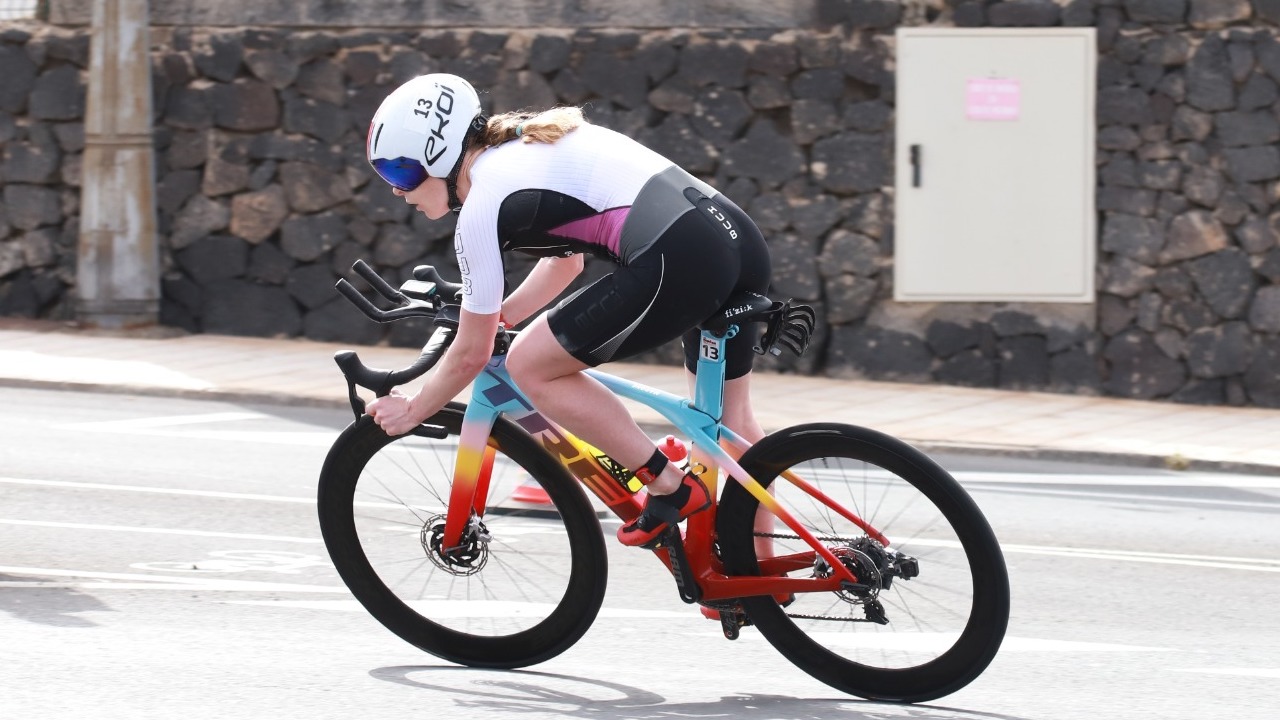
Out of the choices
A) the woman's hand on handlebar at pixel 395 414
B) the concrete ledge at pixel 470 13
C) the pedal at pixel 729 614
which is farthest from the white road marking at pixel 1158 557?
the concrete ledge at pixel 470 13

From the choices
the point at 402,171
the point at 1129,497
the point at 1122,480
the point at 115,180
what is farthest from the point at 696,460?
the point at 115,180

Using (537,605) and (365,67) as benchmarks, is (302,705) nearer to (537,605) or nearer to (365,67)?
(537,605)

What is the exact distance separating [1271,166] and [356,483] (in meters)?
8.93

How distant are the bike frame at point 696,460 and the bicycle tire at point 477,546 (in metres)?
0.04

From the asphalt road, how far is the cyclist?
698 millimetres

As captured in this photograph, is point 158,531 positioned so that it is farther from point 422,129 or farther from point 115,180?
point 115,180

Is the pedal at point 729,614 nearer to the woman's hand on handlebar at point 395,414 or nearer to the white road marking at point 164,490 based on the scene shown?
the woman's hand on handlebar at point 395,414

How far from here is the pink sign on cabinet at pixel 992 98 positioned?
12859 millimetres

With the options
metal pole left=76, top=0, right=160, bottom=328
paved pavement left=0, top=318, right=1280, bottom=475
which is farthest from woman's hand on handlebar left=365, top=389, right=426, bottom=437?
metal pole left=76, top=0, right=160, bottom=328

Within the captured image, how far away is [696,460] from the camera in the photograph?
5199 millimetres

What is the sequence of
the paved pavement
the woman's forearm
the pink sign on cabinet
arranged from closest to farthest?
the woman's forearm < the paved pavement < the pink sign on cabinet

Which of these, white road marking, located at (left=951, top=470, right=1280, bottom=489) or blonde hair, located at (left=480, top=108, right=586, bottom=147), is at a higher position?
blonde hair, located at (left=480, top=108, right=586, bottom=147)

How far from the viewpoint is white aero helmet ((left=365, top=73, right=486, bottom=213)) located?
16.1 feet

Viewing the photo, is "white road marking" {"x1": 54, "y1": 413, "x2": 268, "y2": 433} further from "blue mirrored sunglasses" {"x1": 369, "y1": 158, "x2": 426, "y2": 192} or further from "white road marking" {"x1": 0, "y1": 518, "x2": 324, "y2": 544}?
"blue mirrored sunglasses" {"x1": 369, "y1": 158, "x2": 426, "y2": 192}
